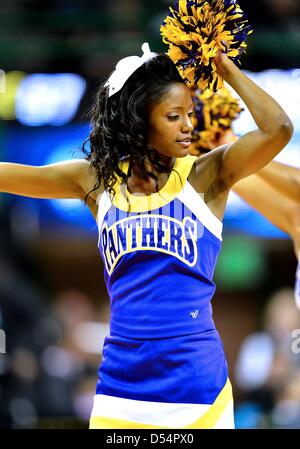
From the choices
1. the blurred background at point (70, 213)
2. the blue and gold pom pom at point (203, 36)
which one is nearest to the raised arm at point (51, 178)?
the blue and gold pom pom at point (203, 36)

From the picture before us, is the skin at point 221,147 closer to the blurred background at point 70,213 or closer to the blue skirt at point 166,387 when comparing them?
the blue skirt at point 166,387

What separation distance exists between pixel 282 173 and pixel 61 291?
4.99 m

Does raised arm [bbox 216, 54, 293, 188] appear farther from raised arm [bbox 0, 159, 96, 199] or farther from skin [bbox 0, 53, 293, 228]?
raised arm [bbox 0, 159, 96, 199]

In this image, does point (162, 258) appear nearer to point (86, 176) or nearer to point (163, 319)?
point (163, 319)

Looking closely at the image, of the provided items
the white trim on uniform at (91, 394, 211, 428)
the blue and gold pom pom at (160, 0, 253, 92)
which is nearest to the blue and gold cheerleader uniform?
the white trim on uniform at (91, 394, 211, 428)

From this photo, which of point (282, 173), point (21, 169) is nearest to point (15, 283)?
point (282, 173)

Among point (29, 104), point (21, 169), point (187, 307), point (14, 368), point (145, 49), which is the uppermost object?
point (29, 104)

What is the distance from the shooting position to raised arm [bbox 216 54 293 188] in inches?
112

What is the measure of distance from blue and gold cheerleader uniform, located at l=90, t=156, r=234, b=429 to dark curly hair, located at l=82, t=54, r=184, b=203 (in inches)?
3.9

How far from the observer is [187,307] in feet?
9.41

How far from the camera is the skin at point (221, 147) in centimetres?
285

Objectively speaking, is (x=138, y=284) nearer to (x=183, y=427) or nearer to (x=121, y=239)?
(x=121, y=239)

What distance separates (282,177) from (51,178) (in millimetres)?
1209

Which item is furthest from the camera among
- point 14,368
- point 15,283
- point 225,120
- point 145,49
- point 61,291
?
point 61,291
